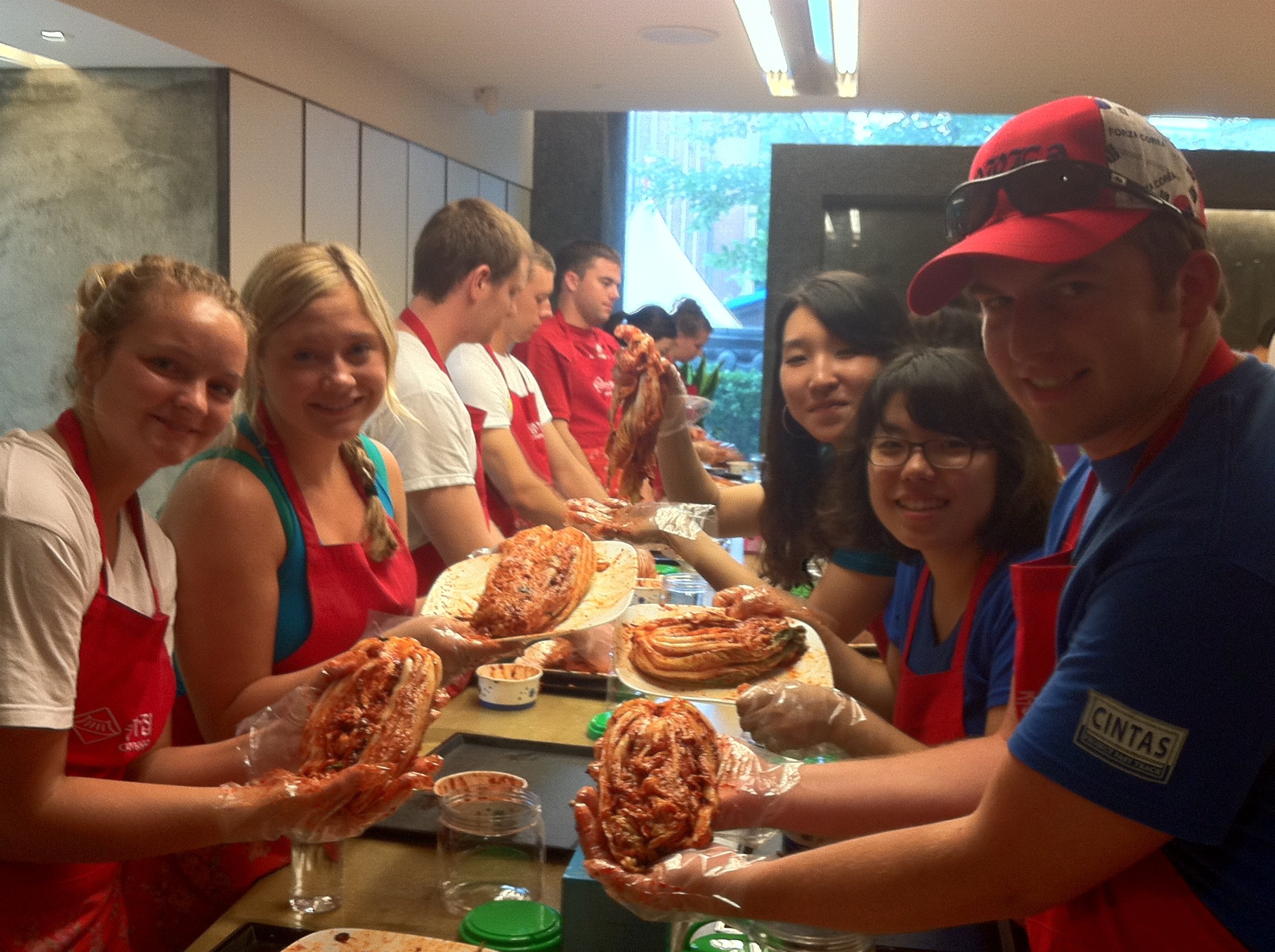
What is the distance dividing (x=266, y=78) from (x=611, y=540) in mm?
3325

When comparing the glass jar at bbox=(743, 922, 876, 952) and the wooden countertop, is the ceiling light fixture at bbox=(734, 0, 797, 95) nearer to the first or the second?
the wooden countertop

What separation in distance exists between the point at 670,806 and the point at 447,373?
2.23m

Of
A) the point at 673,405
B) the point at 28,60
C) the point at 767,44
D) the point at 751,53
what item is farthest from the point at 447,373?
the point at 751,53

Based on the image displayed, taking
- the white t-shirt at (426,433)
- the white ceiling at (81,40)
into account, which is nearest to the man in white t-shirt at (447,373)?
the white t-shirt at (426,433)

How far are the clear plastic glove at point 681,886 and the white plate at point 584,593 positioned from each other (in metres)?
0.72

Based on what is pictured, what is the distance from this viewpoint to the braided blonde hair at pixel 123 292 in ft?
5.81

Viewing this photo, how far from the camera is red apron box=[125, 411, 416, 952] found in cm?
200

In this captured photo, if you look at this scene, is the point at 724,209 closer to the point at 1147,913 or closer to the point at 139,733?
the point at 139,733

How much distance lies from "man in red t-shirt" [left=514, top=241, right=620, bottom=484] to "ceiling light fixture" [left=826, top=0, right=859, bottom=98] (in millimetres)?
1679

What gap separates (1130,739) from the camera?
45.7 inches

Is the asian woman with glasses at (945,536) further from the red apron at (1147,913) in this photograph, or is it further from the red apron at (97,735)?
the red apron at (97,735)

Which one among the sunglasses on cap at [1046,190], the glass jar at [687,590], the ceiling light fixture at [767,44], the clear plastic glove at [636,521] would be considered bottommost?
the glass jar at [687,590]

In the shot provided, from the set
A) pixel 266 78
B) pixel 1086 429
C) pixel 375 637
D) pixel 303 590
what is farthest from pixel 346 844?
pixel 266 78

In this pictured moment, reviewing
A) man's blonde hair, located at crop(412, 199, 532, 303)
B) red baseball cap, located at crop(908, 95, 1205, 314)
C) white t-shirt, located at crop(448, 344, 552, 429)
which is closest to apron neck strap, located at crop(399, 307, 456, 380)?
man's blonde hair, located at crop(412, 199, 532, 303)
